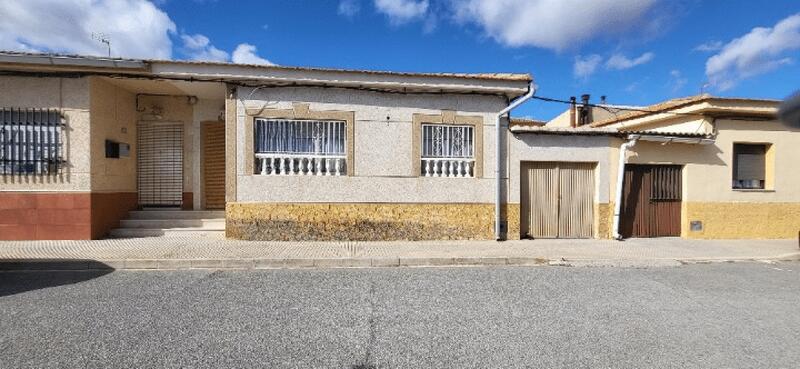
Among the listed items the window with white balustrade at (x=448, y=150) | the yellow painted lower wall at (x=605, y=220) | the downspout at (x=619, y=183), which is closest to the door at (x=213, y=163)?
the window with white balustrade at (x=448, y=150)

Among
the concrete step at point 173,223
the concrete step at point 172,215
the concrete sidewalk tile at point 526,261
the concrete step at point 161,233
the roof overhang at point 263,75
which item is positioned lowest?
the concrete sidewalk tile at point 526,261

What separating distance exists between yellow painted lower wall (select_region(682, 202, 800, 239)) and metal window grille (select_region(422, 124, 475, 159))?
5.87 metres

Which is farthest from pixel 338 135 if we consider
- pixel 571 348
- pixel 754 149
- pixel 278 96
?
pixel 754 149

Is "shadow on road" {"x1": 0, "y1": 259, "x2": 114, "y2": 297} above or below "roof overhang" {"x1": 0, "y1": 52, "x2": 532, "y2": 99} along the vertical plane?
below

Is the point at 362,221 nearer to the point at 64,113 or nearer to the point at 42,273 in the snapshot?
the point at 42,273

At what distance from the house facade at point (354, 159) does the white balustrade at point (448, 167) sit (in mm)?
39

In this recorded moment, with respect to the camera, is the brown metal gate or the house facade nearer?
the house facade

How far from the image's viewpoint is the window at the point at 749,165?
9547 mm

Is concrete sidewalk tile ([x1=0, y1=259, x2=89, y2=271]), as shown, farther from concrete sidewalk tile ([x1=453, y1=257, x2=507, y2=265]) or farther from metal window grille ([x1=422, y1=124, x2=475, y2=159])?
metal window grille ([x1=422, y1=124, x2=475, y2=159])

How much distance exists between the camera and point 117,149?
8320mm

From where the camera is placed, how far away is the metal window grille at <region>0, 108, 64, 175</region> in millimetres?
7371

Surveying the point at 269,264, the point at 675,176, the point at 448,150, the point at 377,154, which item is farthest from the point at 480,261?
the point at 675,176

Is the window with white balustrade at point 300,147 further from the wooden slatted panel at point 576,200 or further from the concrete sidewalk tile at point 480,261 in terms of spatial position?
the wooden slatted panel at point 576,200

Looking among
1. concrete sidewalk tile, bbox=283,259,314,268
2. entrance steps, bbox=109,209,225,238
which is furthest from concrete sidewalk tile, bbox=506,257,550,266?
entrance steps, bbox=109,209,225,238
